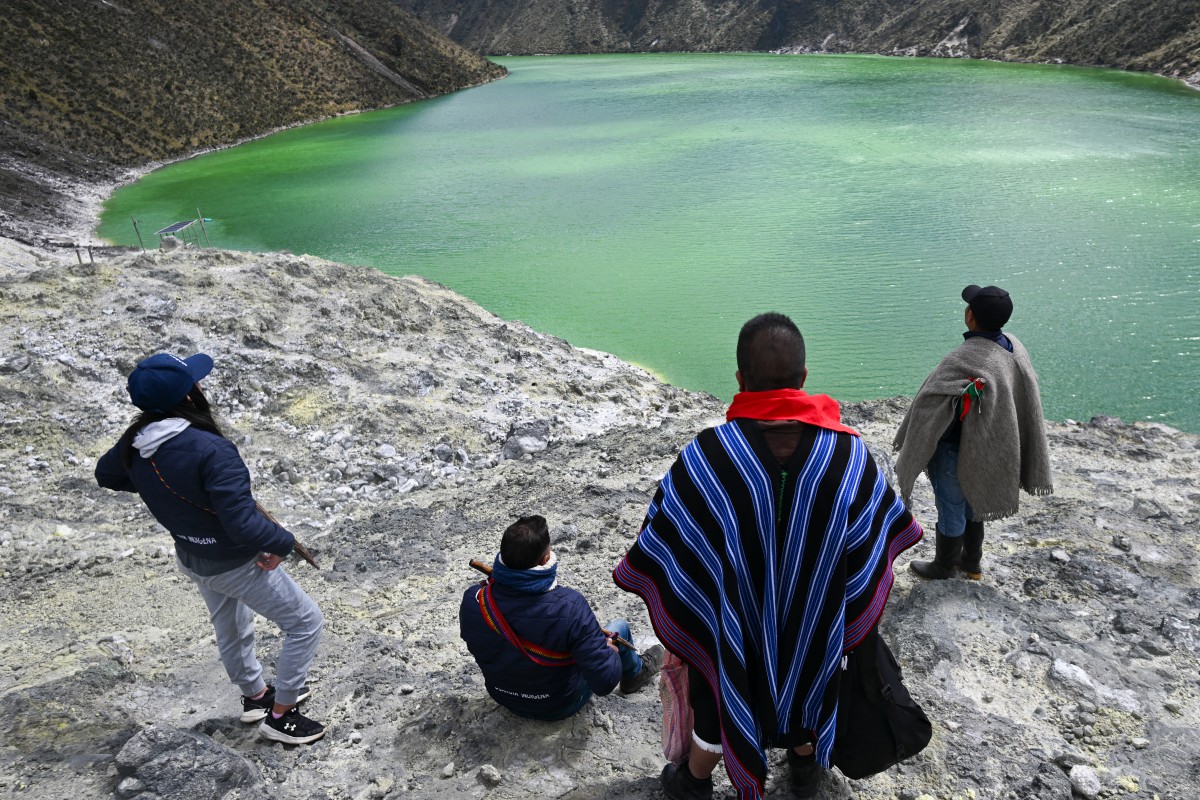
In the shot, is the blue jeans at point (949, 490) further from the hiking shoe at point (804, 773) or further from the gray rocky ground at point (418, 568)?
the hiking shoe at point (804, 773)

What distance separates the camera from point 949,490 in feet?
11.4

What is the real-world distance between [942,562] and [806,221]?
11.9 meters

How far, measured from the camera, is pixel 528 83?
1945 inches

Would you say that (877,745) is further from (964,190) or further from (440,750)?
(964,190)

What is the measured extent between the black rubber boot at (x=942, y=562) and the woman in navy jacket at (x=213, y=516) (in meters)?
2.59

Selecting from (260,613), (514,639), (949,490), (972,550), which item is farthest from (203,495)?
(972,550)

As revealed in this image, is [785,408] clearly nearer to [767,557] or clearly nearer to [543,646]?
[767,557]

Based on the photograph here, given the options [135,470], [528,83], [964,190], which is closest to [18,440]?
[135,470]

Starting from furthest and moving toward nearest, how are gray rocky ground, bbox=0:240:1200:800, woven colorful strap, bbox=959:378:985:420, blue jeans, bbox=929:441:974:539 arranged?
blue jeans, bbox=929:441:974:539 → woven colorful strap, bbox=959:378:985:420 → gray rocky ground, bbox=0:240:1200:800

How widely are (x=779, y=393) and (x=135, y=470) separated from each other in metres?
1.97

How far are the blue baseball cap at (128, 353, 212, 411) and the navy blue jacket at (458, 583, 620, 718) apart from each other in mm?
1122

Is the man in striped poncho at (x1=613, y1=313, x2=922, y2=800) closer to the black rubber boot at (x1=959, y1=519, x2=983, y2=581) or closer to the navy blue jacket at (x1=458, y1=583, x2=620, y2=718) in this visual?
the navy blue jacket at (x1=458, y1=583, x2=620, y2=718)

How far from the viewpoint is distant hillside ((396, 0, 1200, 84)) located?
118 feet

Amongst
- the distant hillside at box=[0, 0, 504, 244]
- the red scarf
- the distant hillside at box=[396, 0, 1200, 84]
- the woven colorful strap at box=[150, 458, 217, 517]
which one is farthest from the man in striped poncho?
the distant hillside at box=[396, 0, 1200, 84]
